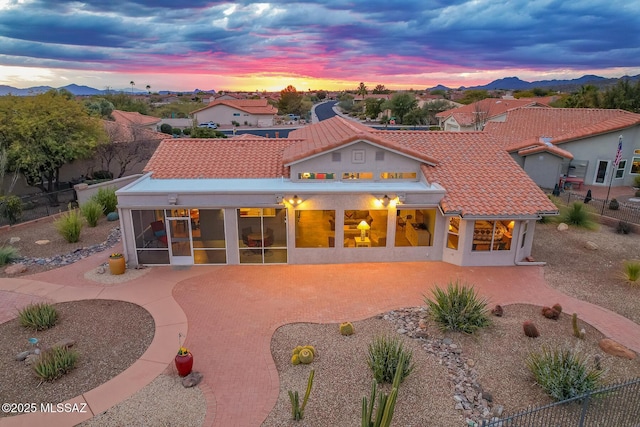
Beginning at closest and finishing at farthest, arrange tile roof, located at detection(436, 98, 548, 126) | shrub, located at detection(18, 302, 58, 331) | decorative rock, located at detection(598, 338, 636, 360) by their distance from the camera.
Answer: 1. decorative rock, located at detection(598, 338, 636, 360)
2. shrub, located at detection(18, 302, 58, 331)
3. tile roof, located at detection(436, 98, 548, 126)

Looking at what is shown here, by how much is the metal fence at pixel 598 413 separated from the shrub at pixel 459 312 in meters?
3.17

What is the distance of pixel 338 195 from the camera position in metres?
16.6

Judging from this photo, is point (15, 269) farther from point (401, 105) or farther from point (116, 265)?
point (401, 105)

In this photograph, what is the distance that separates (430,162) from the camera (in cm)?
1822

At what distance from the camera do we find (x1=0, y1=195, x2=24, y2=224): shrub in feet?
70.8

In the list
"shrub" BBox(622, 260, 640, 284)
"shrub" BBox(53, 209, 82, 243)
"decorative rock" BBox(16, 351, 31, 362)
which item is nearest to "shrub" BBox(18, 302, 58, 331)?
"decorative rock" BBox(16, 351, 31, 362)

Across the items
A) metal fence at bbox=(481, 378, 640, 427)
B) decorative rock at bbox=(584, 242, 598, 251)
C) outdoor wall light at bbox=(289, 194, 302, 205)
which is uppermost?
outdoor wall light at bbox=(289, 194, 302, 205)

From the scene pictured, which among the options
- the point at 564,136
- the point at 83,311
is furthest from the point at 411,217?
the point at 564,136

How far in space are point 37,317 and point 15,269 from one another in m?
5.64

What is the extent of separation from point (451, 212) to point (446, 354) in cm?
657

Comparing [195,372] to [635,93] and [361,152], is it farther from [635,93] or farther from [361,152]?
[635,93]

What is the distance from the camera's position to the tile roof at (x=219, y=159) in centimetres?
1872

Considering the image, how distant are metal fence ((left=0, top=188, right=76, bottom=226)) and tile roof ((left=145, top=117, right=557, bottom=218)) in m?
10.1

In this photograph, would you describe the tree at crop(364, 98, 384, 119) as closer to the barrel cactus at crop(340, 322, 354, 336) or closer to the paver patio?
the paver patio
